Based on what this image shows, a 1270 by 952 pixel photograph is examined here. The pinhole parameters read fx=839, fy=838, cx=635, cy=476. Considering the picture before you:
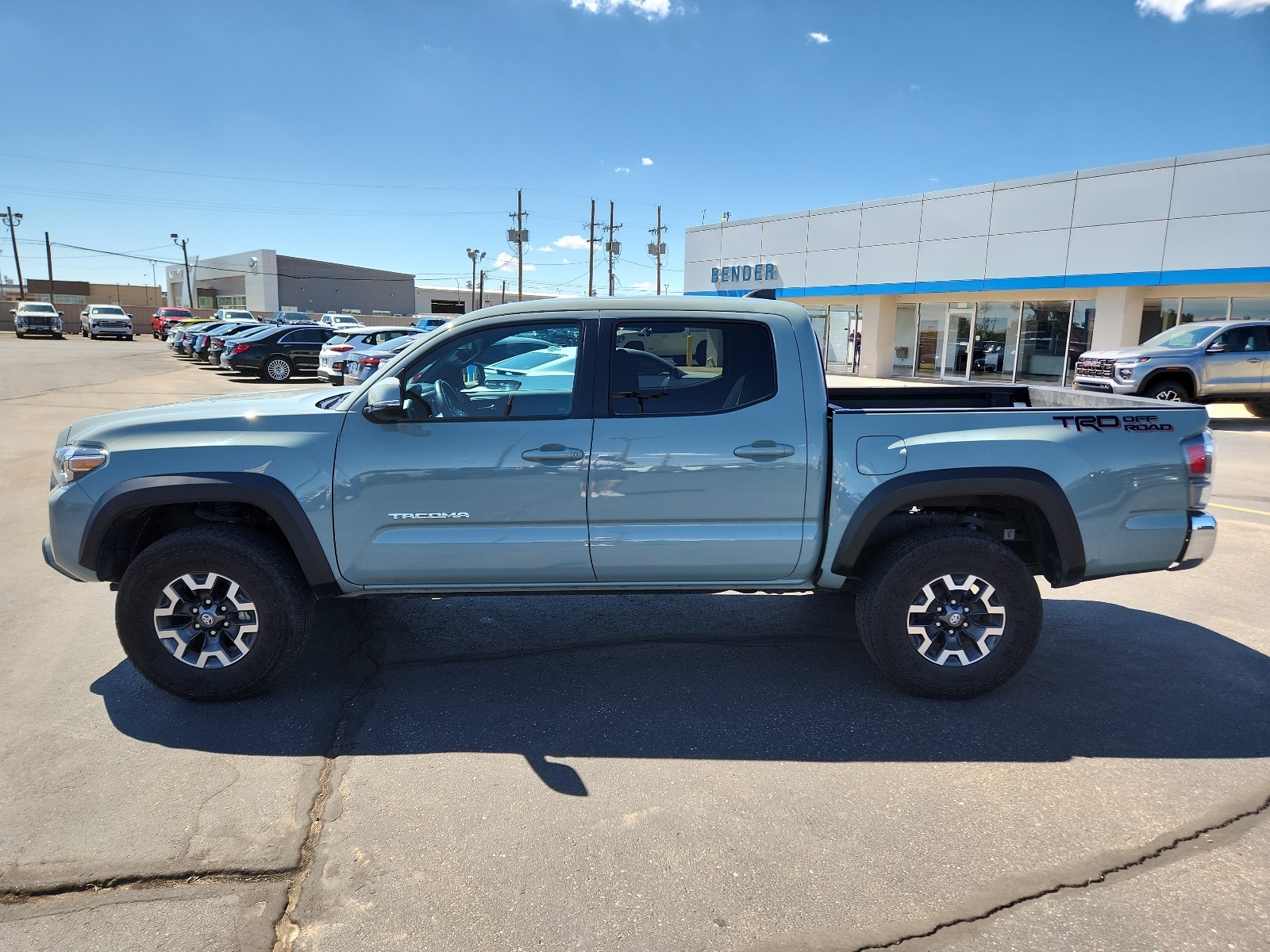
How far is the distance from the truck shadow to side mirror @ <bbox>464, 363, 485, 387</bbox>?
4.82 ft

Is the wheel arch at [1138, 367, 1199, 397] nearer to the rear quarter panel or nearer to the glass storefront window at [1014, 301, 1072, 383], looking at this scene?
the glass storefront window at [1014, 301, 1072, 383]

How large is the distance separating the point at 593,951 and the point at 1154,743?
105 inches

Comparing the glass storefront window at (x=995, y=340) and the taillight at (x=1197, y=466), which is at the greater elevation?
the glass storefront window at (x=995, y=340)

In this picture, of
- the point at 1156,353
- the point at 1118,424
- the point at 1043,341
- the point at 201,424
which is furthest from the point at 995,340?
the point at 201,424

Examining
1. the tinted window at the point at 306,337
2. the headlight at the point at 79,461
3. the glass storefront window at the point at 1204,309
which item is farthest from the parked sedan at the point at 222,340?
the glass storefront window at the point at 1204,309

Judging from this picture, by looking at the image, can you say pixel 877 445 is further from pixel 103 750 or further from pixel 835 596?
pixel 103 750

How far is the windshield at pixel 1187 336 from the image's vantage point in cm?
1486

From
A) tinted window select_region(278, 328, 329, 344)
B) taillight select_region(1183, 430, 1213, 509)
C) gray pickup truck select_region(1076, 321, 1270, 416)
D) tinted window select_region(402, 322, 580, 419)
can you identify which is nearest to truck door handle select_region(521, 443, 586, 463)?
tinted window select_region(402, 322, 580, 419)

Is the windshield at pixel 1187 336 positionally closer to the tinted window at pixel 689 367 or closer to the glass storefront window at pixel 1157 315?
the glass storefront window at pixel 1157 315

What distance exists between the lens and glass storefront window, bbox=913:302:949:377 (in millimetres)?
25672

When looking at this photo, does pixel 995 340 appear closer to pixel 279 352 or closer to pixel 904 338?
pixel 904 338

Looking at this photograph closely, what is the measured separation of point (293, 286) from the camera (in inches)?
2977

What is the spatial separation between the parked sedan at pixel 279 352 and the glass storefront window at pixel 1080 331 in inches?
786

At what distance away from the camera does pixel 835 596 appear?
5.42 metres
